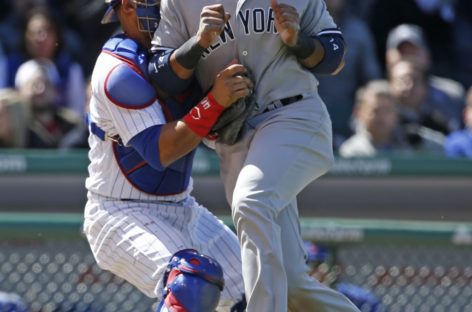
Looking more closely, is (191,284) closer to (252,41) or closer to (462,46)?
(252,41)

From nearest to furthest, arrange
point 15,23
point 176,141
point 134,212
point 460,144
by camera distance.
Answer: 1. point 176,141
2. point 134,212
3. point 460,144
4. point 15,23

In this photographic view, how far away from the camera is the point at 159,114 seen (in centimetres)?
451

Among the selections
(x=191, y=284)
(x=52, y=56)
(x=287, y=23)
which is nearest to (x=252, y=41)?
(x=287, y=23)

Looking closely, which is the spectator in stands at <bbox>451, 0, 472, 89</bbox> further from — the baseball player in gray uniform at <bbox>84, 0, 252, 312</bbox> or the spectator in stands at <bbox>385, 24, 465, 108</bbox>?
the baseball player in gray uniform at <bbox>84, 0, 252, 312</bbox>

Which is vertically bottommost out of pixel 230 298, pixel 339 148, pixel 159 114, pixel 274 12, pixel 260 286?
pixel 339 148

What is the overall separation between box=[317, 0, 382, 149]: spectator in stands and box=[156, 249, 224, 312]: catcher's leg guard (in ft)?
12.8

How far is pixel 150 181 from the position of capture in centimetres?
469

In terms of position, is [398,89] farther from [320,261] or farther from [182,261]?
[182,261]

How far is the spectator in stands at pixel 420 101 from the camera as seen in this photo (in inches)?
317

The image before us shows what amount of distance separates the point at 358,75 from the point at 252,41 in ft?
13.5

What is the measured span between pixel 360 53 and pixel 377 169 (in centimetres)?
186

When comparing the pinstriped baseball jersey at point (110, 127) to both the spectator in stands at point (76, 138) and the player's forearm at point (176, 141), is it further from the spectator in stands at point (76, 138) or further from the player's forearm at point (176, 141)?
the spectator in stands at point (76, 138)

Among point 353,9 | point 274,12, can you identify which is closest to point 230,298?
point 274,12

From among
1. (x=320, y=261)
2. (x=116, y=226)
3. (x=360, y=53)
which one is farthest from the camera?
(x=360, y=53)
